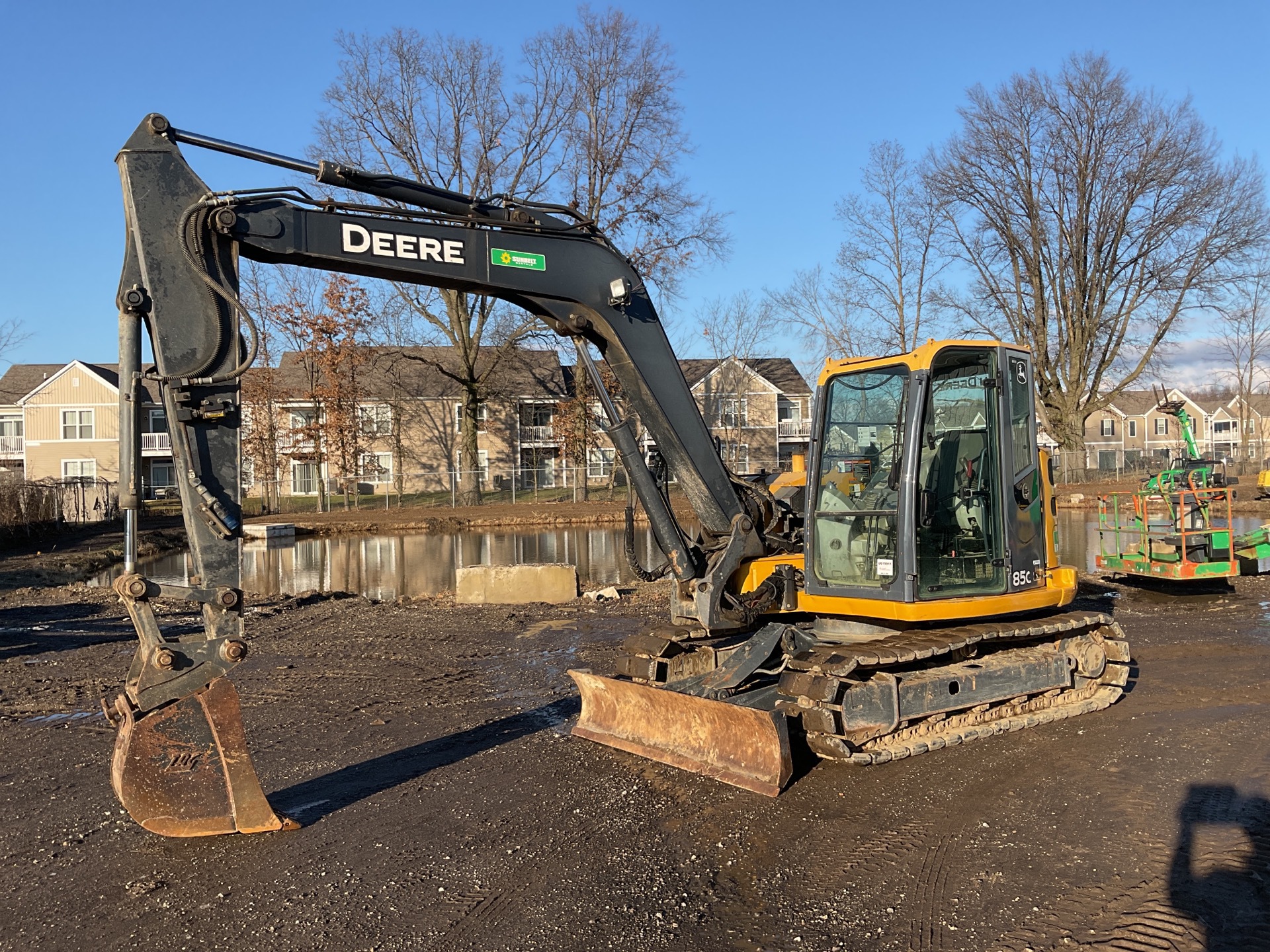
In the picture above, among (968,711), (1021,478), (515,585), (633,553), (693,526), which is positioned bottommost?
(968,711)

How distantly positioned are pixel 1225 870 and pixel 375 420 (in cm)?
4706

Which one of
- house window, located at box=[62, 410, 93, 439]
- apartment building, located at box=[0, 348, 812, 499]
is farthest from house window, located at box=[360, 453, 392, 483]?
house window, located at box=[62, 410, 93, 439]

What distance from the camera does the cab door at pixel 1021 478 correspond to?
777 centimetres

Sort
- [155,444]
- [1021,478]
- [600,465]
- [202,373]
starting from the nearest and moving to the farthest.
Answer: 1. [202,373]
2. [1021,478]
3. [155,444]
4. [600,465]

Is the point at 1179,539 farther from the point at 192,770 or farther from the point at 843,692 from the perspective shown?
the point at 192,770

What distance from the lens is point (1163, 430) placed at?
77.8m

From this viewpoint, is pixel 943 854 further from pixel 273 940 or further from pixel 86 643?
Result: pixel 86 643

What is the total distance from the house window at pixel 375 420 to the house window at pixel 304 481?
16.7 feet

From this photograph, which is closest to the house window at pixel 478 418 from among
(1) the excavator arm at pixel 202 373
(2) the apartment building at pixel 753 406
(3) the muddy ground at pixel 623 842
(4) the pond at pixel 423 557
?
(2) the apartment building at pixel 753 406

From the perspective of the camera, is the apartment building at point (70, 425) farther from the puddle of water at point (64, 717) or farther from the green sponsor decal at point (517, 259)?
the green sponsor decal at point (517, 259)

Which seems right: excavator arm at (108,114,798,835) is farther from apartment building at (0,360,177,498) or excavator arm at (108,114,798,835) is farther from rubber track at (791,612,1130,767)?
apartment building at (0,360,177,498)

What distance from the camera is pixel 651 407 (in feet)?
24.5

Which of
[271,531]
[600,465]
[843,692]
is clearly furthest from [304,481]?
[843,692]

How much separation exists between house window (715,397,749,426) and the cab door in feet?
161
